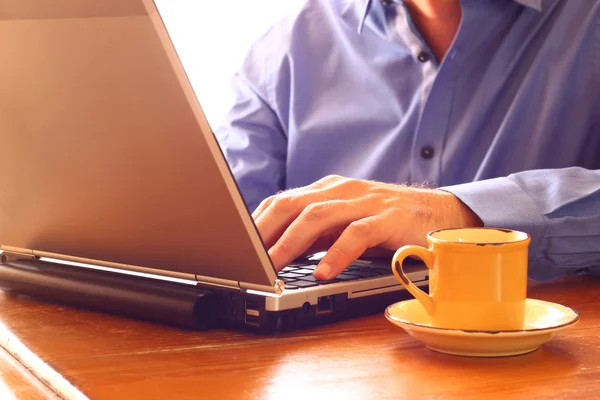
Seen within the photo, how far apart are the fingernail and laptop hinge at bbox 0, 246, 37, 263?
0.41 metres

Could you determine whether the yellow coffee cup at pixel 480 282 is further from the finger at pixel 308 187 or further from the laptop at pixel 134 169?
the finger at pixel 308 187

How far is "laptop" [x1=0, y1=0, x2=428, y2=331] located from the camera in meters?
0.67

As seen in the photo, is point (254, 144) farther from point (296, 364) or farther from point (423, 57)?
point (296, 364)

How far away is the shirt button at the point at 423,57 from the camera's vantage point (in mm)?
1581

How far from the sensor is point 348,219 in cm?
90

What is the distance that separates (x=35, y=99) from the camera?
32.4 inches

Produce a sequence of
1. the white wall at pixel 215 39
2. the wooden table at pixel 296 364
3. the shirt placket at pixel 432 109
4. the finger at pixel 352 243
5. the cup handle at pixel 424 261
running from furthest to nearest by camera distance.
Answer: the white wall at pixel 215 39, the shirt placket at pixel 432 109, the finger at pixel 352 243, the cup handle at pixel 424 261, the wooden table at pixel 296 364

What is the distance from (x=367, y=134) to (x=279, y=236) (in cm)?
76

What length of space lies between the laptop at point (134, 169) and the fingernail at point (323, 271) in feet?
0.05

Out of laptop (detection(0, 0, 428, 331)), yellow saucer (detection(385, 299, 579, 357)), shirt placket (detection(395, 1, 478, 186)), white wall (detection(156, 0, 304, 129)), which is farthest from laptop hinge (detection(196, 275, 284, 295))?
Result: white wall (detection(156, 0, 304, 129))

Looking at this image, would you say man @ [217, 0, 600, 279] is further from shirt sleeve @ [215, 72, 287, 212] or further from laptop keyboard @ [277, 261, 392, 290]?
laptop keyboard @ [277, 261, 392, 290]

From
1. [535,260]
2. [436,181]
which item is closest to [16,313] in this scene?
[535,260]

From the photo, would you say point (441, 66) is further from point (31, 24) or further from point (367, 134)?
point (31, 24)

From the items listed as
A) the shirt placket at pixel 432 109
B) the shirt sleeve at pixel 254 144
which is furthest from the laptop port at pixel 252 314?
the shirt sleeve at pixel 254 144
